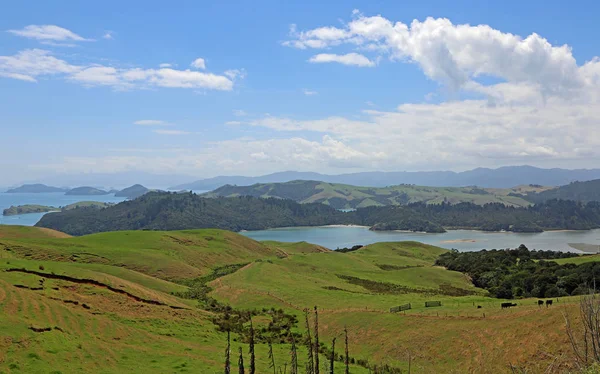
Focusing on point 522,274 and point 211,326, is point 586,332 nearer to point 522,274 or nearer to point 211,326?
point 211,326

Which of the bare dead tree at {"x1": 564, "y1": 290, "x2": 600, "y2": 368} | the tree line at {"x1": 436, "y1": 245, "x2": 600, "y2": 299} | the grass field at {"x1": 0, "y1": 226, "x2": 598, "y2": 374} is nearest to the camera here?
the bare dead tree at {"x1": 564, "y1": 290, "x2": 600, "y2": 368}

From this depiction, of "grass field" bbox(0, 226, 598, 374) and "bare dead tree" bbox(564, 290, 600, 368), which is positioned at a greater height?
"bare dead tree" bbox(564, 290, 600, 368)

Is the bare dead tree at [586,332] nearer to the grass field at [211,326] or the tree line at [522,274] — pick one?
the grass field at [211,326]

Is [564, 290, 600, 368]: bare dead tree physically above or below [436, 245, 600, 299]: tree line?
above

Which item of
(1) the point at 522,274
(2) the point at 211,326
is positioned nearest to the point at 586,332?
(2) the point at 211,326

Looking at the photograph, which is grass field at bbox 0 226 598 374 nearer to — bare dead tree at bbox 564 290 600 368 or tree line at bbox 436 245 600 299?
A: bare dead tree at bbox 564 290 600 368

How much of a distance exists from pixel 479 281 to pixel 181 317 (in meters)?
73.0

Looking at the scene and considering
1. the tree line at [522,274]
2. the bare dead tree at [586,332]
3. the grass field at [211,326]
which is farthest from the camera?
the tree line at [522,274]

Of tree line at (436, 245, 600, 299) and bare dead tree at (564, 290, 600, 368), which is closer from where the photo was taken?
bare dead tree at (564, 290, 600, 368)

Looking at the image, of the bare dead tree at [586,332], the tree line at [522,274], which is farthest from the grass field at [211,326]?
the tree line at [522,274]

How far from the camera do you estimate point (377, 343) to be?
4381 centimetres

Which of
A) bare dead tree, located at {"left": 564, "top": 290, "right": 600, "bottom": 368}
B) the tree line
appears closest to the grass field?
bare dead tree, located at {"left": 564, "top": 290, "right": 600, "bottom": 368}

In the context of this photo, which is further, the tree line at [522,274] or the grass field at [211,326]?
A: the tree line at [522,274]

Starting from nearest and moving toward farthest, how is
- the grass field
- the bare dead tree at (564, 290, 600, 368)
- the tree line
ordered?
the bare dead tree at (564, 290, 600, 368) < the grass field < the tree line
